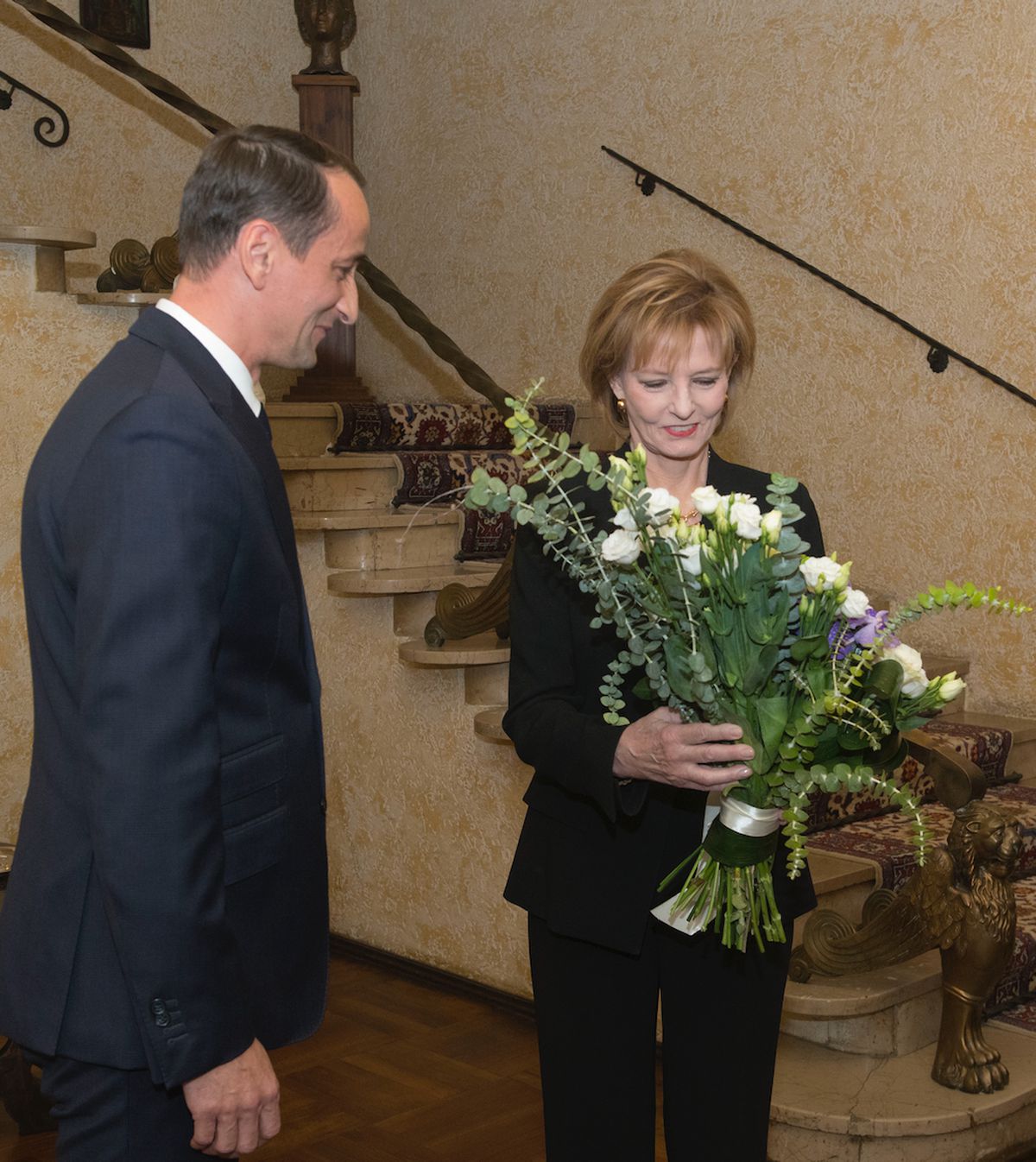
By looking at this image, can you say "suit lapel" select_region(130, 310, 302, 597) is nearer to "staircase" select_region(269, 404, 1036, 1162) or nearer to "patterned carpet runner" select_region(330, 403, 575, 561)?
"staircase" select_region(269, 404, 1036, 1162)

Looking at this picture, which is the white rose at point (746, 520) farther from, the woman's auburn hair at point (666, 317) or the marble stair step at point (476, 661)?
the marble stair step at point (476, 661)

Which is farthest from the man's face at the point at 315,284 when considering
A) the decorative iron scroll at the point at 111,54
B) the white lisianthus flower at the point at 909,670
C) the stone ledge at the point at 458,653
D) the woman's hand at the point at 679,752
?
the decorative iron scroll at the point at 111,54

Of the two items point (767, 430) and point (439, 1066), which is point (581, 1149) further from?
point (767, 430)

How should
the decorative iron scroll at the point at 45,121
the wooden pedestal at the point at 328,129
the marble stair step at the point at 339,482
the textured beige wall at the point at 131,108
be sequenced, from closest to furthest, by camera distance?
the marble stair step at the point at 339,482 → the decorative iron scroll at the point at 45,121 → the textured beige wall at the point at 131,108 → the wooden pedestal at the point at 328,129

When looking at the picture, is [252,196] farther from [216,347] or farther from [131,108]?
[131,108]

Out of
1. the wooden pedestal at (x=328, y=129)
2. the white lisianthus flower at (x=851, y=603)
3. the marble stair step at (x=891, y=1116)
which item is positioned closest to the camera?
the white lisianthus flower at (x=851, y=603)

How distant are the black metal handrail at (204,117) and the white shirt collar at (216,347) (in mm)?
2350

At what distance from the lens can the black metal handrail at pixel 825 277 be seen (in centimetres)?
413

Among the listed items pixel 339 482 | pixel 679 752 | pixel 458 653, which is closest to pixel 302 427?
pixel 339 482

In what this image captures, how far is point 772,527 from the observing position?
4.75 feet

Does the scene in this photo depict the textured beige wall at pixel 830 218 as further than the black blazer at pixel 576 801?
Yes

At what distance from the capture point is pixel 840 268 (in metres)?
4.46

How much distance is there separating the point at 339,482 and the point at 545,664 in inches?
96.4

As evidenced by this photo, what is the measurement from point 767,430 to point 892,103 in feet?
3.55
